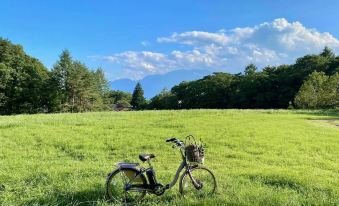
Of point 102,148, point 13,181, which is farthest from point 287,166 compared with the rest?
point 13,181

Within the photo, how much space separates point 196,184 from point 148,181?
124 cm

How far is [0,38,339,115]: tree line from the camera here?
62.1m

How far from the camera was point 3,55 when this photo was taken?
65188 millimetres

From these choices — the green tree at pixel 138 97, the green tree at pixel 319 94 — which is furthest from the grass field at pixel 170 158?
the green tree at pixel 138 97

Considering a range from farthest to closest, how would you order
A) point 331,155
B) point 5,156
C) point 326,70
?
point 326,70 → point 331,155 → point 5,156

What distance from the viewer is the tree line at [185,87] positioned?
6205 centimetres

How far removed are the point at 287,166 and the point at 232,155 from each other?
272 centimetres

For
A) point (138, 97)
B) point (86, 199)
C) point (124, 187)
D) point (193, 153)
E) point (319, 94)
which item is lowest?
point (86, 199)

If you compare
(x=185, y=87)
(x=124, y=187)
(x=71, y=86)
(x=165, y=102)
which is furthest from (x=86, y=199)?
(x=185, y=87)

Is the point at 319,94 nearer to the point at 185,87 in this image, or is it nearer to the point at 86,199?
the point at 185,87

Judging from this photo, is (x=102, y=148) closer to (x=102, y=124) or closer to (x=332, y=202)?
(x=102, y=124)

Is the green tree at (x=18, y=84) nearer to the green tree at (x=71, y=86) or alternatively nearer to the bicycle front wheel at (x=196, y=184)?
the green tree at (x=71, y=86)

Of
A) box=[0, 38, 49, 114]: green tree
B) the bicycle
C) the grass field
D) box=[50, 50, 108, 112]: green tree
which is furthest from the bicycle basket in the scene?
box=[50, 50, 108, 112]: green tree

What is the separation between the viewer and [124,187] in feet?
31.1
